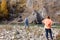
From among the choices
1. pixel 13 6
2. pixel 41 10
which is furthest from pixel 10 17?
pixel 41 10

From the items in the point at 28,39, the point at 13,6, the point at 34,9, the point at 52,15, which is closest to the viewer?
the point at 28,39

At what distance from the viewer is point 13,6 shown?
200ft

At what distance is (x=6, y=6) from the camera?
2400 inches

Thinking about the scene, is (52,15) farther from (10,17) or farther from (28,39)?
(28,39)

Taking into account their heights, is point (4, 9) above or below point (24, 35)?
below

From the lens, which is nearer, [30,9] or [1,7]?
[30,9]

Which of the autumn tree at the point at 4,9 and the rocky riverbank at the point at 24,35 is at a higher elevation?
the rocky riverbank at the point at 24,35

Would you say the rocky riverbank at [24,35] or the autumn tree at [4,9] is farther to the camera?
the autumn tree at [4,9]

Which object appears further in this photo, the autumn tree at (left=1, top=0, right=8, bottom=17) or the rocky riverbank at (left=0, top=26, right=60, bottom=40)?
the autumn tree at (left=1, top=0, right=8, bottom=17)

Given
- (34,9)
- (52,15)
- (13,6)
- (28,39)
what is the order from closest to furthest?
(28,39) < (52,15) < (34,9) < (13,6)

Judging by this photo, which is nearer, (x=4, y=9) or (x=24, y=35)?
(x=24, y=35)

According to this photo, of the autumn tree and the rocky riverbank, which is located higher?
the rocky riverbank

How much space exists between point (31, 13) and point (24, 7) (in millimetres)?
5310

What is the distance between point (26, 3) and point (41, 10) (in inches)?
347
